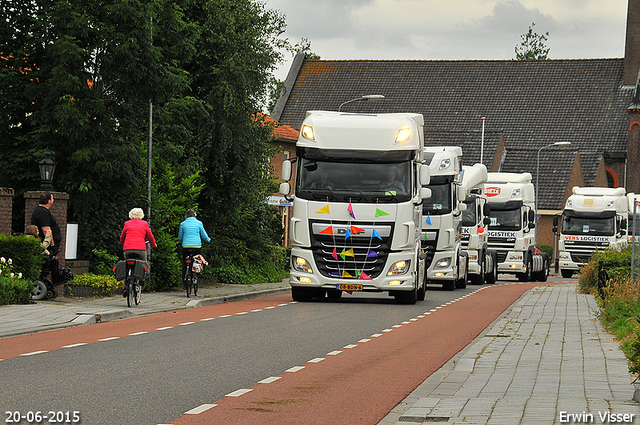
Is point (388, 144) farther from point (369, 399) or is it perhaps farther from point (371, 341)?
point (369, 399)

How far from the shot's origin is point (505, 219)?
129 ft

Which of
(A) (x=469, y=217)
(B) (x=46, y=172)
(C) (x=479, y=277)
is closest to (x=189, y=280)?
(B) (x=46, y=172)

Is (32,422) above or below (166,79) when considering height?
below

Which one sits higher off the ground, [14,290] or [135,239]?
[135,239]

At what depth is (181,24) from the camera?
21.8 m

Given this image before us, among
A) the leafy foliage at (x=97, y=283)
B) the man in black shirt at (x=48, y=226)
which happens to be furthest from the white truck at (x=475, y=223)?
the man in black shirt at (x=48, y=226)

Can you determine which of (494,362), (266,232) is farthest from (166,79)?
(494,362)

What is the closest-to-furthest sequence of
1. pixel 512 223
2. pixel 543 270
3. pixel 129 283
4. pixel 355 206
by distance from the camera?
1. pixel 129 283
2. pixel 355 206
3. pixel 512 223
4. pixel 543 270

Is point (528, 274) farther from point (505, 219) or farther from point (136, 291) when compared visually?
point (136, 291)

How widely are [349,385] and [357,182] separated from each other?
35.5ft

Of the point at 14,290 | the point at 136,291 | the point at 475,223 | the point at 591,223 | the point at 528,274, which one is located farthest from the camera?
the point at 591,223

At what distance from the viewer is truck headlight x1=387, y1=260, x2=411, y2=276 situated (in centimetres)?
2030

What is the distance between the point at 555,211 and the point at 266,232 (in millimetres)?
38035

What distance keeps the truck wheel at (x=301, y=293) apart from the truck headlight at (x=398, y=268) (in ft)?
6.85
